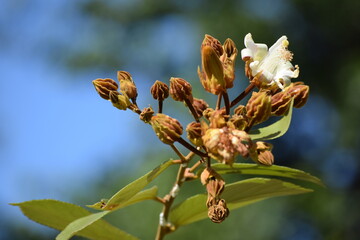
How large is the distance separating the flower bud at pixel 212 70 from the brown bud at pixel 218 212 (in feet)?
0.58

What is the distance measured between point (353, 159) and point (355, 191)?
345 millimetres

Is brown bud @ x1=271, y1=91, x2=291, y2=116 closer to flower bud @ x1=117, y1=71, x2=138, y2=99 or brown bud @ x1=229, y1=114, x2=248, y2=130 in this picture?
brown bud @ x1=229, y1=114, x2=248, y2=130

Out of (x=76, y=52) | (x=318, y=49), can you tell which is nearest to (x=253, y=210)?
(x=318, y=49)

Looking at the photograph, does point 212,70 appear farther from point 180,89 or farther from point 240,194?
point 240,194

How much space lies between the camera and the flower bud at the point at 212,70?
0.89 metres

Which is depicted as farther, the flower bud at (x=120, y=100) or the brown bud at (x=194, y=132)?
the flower bud at (x=120, y=100)

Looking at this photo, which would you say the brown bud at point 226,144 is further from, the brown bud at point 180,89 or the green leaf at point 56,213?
the green leaf at point 56,213

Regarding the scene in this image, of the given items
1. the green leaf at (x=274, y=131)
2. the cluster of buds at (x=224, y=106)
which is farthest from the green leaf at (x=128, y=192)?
the green leaf at (x=274, y=131)

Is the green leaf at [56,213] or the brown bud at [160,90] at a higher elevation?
the brown bud at [160,90]

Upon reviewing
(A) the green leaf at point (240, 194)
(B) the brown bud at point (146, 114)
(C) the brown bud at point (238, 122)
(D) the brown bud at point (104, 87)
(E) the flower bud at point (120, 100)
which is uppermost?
(D) the brown bud at point (104, 87)

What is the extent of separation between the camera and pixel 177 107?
15.3ft

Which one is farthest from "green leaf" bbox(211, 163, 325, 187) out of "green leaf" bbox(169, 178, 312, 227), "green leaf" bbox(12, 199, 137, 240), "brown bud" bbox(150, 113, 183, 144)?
"green leaf" bbox(12, 199, 137, 240)

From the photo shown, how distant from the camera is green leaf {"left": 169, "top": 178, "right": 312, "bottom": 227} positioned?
3.31 ft

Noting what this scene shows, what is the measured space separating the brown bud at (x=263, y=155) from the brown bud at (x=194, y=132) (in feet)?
0.29
